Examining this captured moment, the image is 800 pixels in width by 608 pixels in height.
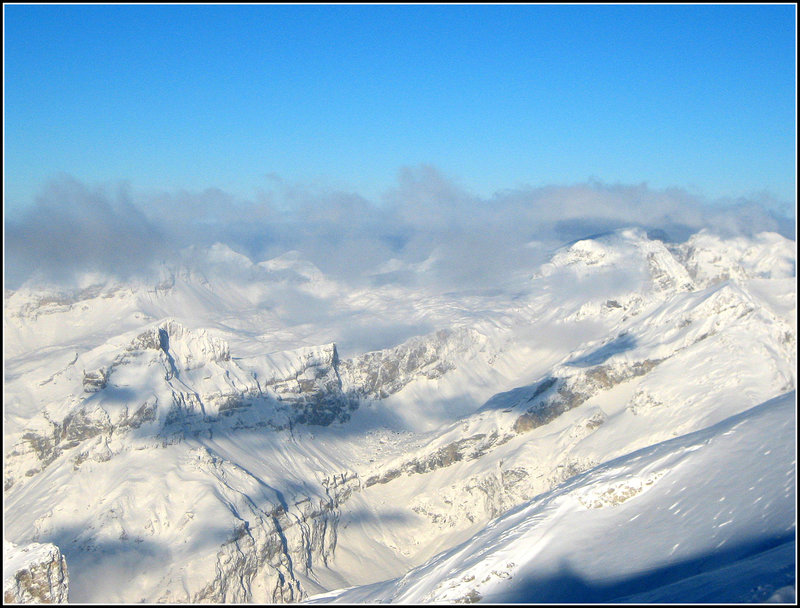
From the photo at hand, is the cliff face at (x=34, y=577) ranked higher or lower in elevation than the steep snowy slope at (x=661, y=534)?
higher

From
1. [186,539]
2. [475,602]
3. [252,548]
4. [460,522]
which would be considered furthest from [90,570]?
[475,602]

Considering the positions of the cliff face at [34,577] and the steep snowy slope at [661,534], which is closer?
the steep snowy slope at [661,534]

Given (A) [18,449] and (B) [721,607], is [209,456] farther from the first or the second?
(B) [721,607]

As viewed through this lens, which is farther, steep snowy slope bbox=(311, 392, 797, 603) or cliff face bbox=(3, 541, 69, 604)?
cliff face bbox=(3, 541, 69, 604)

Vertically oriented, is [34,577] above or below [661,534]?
above

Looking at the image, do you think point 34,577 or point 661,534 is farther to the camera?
point 34,577
